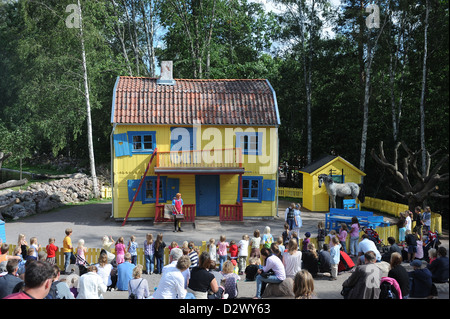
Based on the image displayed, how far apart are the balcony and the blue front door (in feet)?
2.87

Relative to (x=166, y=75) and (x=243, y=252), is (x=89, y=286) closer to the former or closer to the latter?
(x=243, y=252)

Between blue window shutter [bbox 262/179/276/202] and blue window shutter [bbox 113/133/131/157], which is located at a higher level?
blue window shutter [bbox 113/133/131/157]

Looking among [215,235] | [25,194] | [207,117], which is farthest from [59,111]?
[215,235]

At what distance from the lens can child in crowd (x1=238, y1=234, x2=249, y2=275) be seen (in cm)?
1216

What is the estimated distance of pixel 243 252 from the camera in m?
12.2

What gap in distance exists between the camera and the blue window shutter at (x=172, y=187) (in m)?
20.4

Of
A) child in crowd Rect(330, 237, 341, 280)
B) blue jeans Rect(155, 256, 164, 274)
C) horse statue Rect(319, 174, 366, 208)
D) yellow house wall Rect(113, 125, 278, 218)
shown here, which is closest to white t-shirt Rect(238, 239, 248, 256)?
blue jeans Rect(155, 256, 164, 274)

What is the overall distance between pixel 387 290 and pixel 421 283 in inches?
50.5

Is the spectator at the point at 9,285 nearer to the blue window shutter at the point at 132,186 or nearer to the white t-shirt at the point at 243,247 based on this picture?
the white t-shirt at the point at 243,247

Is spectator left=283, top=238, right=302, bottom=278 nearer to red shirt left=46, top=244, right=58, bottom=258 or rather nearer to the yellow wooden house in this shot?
red shirt left=46, top=244, right=58, bottom=258

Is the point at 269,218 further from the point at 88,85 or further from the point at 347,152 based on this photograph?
the point at 88,85

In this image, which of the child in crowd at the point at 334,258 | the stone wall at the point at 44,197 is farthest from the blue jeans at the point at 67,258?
the child in crowd at the point at 334,258

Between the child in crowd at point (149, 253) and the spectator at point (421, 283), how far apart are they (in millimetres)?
6823

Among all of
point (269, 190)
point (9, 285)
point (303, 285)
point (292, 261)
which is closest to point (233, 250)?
point (292, 261)
